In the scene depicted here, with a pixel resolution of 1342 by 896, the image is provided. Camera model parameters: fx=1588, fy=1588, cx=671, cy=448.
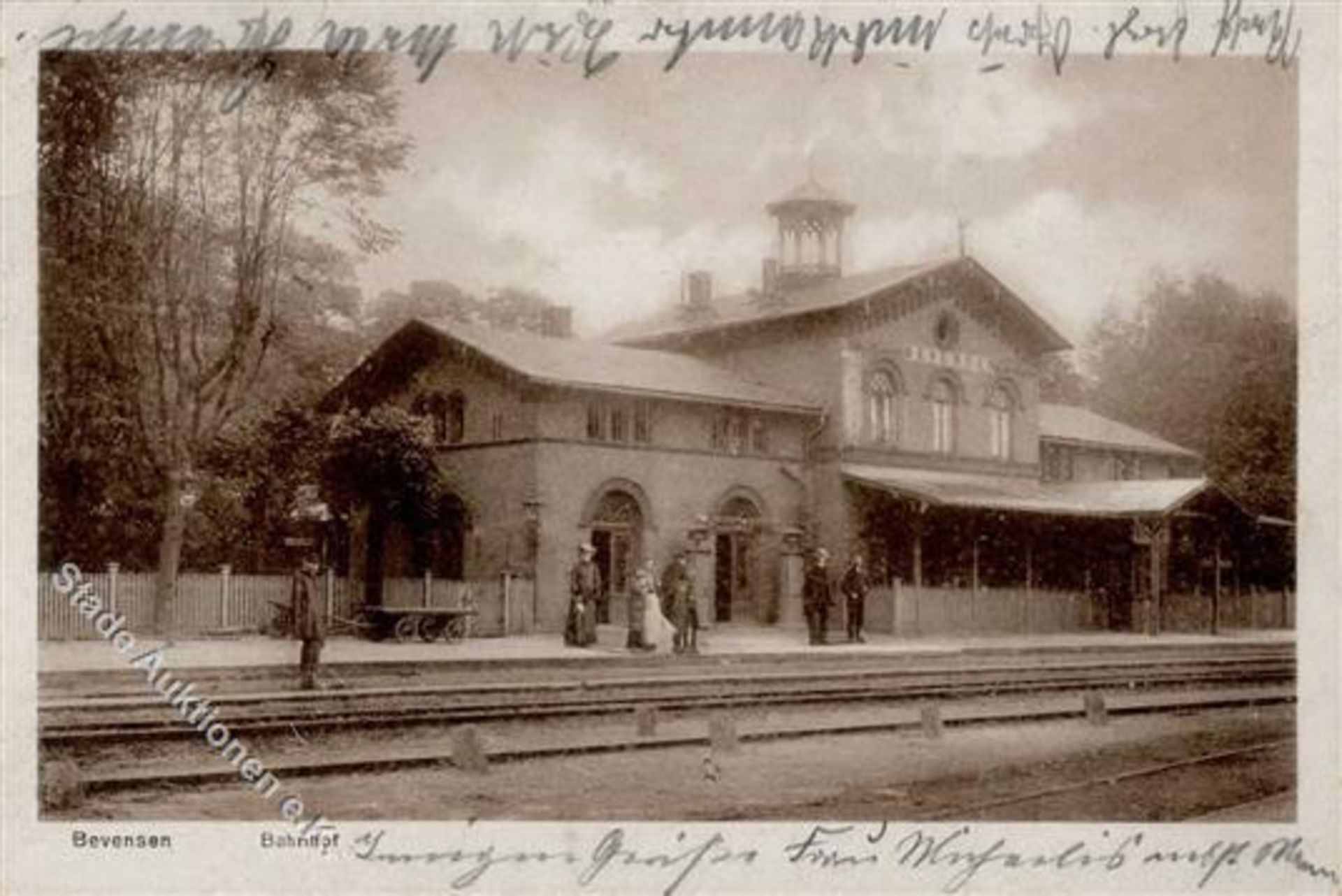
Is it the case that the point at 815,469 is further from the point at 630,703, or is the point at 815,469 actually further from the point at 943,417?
the point at 630,703

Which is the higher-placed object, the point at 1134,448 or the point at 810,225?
the point at 810,225

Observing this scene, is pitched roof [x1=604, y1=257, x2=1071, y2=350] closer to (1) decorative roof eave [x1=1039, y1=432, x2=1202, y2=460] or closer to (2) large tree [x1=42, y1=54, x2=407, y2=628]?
(1) decorative roof eave [x1=1039, y1=432, x2=1202, y2=460]

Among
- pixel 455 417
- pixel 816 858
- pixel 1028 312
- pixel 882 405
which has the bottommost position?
pixel 816 858

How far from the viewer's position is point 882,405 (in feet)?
59.0

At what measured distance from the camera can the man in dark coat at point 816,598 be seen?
14.6 meters

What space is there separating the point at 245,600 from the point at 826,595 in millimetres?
5600

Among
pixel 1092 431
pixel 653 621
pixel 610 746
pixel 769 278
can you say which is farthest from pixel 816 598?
pixel 610 746

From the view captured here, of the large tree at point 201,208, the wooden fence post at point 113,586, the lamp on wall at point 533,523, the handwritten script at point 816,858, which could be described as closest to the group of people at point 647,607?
the lamp on wall at point 533,523

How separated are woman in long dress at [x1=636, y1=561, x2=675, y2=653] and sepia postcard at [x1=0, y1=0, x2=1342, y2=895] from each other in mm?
2920

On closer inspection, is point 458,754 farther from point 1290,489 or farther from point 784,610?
point 784,610

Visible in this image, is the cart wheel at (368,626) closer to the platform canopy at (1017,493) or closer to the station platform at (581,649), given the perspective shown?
the station platform at (581,649)

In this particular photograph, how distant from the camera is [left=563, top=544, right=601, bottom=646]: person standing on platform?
44.3 ft

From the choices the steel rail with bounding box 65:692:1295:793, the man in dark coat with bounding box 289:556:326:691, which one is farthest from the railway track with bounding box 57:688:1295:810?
the man in dark coat with bounding box 289:556:326:691

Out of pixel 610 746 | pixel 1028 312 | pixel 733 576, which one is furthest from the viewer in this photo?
pixel 733 576
